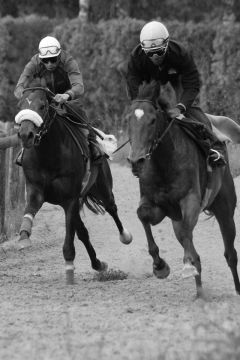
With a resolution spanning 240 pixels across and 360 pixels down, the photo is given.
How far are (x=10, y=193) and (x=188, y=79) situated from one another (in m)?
5.87

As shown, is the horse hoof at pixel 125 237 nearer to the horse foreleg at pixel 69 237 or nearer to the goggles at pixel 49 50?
the horse foreleg at pixel 69 237

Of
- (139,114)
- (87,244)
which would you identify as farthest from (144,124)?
(87,244)

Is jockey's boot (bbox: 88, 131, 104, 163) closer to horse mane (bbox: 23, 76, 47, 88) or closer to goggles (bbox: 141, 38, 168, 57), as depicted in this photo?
horse mane (bbox: 23, 76, 47, 88)

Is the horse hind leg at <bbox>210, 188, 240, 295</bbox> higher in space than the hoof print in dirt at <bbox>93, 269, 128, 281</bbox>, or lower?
Result: higher

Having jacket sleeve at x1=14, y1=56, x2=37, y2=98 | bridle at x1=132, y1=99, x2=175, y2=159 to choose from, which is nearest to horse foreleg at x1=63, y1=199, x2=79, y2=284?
jacket sleeve at x1=14, y1=56, x2=37, y2=98

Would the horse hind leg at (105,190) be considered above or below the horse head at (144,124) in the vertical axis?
below

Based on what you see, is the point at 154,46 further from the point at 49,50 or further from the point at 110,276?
the point at 110,276

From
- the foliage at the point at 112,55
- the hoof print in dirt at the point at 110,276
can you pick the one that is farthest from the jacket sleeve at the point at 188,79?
the foliage at the point at 112,55

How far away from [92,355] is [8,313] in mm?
2078

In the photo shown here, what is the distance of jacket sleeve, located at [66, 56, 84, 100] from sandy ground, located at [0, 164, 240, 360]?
2059 mm

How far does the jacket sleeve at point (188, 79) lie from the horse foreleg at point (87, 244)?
90.3 inches

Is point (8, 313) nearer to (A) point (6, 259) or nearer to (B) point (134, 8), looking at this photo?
(A) point (6, 259)

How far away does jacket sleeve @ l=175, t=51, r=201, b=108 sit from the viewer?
10.3 meters

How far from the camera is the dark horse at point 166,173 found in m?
9.34
